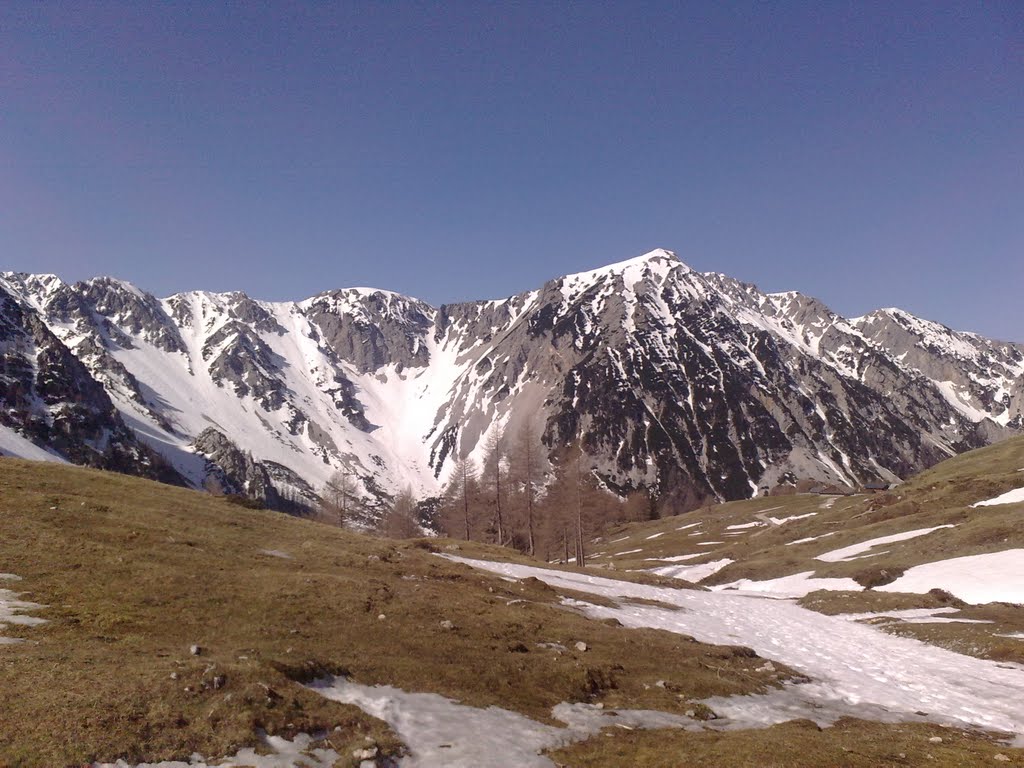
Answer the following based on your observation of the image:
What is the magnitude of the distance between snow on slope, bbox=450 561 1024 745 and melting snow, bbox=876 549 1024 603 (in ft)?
37.4

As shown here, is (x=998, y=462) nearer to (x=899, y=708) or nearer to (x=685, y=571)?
(x=685, y=571)

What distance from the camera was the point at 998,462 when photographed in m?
106

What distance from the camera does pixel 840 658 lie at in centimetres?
3156

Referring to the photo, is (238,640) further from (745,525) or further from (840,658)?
(745,525)

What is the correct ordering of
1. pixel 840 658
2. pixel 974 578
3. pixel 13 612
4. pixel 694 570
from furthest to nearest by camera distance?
1. pixel 694 570
2. pixel 974 578
3. pixel 840 658
4. pixel 13 612

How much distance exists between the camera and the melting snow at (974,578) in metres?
47.0

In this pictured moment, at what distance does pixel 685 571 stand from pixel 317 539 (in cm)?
6513

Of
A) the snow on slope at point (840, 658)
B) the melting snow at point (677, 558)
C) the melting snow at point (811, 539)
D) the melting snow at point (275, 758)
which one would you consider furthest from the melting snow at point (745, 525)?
the melting snow at point (275, 758)

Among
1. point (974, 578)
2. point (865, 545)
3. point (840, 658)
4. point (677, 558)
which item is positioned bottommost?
point (677, 558)

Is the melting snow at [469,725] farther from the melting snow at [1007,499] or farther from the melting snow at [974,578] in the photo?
the melting snow at [1007,499]

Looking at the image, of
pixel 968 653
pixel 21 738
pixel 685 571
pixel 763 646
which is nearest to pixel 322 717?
pixel 21 738

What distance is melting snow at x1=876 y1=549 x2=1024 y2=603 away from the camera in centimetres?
4697

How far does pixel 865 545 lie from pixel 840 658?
159 feet

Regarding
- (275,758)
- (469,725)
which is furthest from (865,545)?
(275,758)
